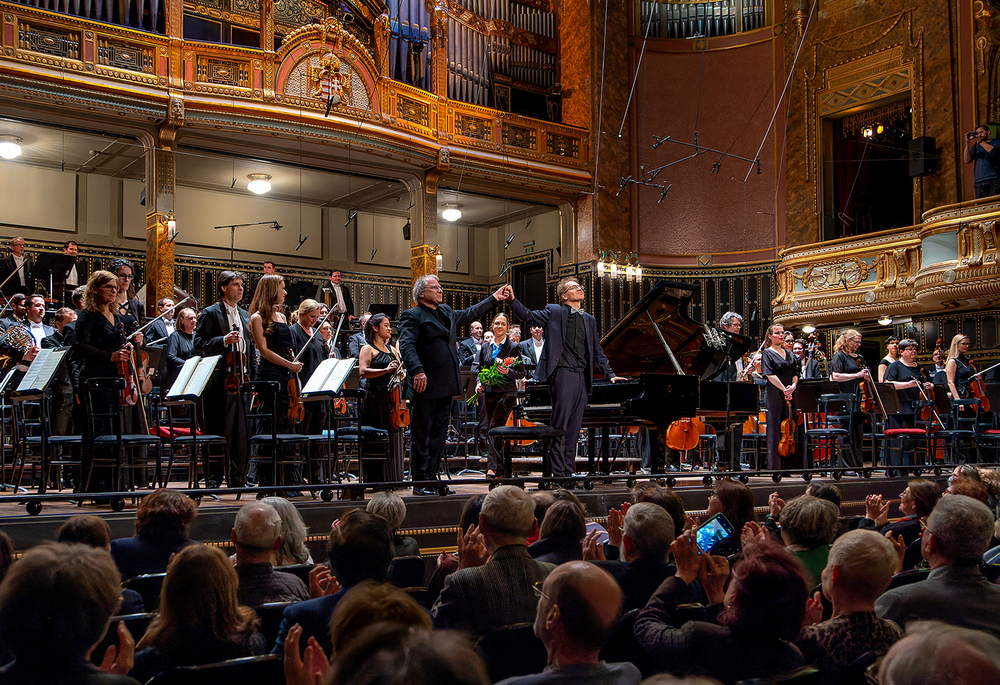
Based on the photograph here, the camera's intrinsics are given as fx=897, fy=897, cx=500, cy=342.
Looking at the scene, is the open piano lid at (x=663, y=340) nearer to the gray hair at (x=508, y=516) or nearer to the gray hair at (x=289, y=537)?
the gray hair at (x=289, y=537)

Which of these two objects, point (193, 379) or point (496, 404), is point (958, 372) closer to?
point (496, 404)

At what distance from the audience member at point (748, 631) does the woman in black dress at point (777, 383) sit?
5684mm

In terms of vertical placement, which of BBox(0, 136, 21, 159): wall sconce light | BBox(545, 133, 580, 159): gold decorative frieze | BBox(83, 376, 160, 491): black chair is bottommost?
BBox(83, 376, 160, 491): black chair

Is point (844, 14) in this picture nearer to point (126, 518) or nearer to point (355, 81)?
point (355, 81)

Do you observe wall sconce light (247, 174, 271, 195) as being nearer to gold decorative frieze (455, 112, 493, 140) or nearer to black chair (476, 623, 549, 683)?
gold decorative frieze (455, 112, 493, 140)

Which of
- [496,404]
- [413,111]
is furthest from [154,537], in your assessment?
[413,111]

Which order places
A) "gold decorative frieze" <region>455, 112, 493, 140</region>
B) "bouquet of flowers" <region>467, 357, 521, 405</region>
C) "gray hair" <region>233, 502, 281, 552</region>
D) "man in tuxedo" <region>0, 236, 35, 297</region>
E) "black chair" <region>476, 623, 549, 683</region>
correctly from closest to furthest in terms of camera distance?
1. "black chair" <region>476, 623, 549, 683</region>
2. "gray hair" <region>233, 502, 281, 552</region>
3. "bouquet of flowers" <region>467, 357, 521, 405</region>
4. "man in tuxedo" <region>0, 236, 35, 297</region>
5. "gold decorative frieze" <region>455, 112, 493, 140</region>

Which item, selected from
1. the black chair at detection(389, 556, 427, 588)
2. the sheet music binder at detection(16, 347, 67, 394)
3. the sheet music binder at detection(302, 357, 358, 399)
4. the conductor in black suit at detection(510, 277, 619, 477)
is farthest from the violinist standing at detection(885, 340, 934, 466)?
the sheet music binder at detection(16, 347, 67, 394)

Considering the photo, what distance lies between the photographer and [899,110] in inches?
518

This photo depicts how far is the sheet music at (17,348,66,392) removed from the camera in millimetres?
4762

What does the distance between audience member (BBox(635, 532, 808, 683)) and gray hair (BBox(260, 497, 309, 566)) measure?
1.26 meters

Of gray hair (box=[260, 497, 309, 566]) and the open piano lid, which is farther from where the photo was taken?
the open piano lid

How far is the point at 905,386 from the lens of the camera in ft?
29.1

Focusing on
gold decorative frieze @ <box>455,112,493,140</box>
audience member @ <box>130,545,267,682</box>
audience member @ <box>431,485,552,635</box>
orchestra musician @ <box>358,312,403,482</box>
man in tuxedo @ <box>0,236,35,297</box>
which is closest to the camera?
audience member @ <box>130,545,267,682</box>
